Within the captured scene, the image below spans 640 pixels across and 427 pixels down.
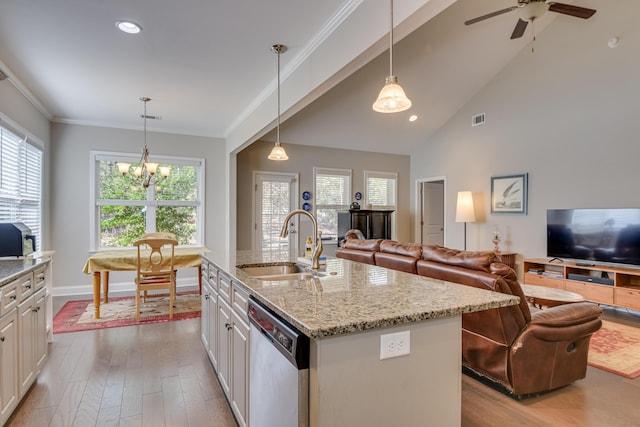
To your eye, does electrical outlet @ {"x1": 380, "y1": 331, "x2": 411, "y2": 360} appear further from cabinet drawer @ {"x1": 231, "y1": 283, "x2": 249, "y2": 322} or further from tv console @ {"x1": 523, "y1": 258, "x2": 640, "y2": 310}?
tv console @ {"x1": 523, "y1": 258, "x2": 640, "y2": 310}

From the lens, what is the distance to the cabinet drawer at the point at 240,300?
1798 millimetres

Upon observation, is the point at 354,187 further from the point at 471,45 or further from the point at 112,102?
the point at 112,102

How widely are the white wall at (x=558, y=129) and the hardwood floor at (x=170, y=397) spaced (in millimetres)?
3141

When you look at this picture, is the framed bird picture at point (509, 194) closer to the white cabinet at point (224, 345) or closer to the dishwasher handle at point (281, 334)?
the white cabinet at point (224, 345)

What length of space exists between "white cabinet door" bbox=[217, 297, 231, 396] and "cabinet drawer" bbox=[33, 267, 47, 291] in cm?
139

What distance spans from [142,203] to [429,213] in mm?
5842

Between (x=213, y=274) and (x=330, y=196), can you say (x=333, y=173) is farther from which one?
(x=213, y=274)

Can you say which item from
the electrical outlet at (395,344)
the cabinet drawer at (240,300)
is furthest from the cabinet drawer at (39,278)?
the electrical outlet at (395,344)

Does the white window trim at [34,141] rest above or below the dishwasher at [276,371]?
above

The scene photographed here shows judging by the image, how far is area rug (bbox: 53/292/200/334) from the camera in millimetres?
3865

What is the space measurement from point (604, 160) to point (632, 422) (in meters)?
3.80

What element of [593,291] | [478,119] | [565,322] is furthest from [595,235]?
[565,322]

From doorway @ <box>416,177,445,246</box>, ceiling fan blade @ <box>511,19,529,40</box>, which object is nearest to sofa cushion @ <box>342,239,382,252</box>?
ceiling fan blade @ <box>511,19,529,40</box>

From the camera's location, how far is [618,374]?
2.72m
